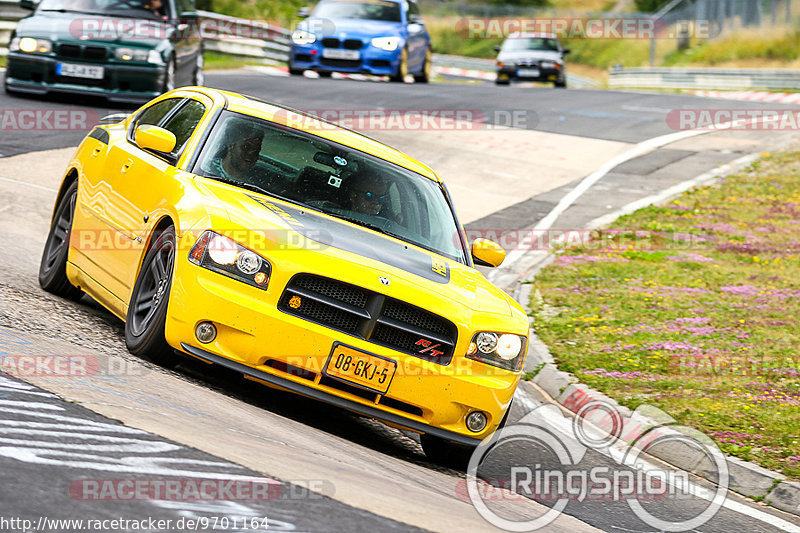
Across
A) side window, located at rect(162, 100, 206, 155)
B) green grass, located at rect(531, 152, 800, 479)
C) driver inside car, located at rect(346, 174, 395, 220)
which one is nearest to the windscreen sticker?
driver inside car, located at rect(346, 174, 395, 220)

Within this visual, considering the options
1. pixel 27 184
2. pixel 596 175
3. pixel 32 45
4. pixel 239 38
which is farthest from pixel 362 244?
pixel 239 38

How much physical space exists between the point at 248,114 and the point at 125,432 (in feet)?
10.0

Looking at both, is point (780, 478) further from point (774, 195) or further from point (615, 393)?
point (774, 195)

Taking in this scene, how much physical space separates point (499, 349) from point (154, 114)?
11.1ft

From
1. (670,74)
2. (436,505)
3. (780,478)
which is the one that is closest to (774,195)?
(780,478)

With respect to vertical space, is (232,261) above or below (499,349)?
above

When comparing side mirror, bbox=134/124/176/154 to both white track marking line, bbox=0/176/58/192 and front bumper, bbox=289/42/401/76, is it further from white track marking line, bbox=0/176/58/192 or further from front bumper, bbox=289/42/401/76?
front bumper, bbox=289/42/401/76

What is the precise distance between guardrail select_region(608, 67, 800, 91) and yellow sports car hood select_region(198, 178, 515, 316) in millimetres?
28778

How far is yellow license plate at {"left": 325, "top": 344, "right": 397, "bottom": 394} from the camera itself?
19.2 feet

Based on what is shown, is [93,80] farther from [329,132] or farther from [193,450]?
[193,450]

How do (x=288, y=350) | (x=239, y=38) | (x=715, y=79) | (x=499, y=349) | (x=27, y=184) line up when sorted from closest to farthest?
(x=288, y=350) → (x=499, y=349) → (x=27, y=184) → (x=239, y=38) → (x=715, y=79)

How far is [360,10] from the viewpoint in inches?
1019

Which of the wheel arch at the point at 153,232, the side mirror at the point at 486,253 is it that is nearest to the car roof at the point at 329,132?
the side mirror at the point at 486,253

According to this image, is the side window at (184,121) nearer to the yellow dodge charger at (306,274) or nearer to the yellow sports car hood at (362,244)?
the yellow dodge charger at (306,274)
